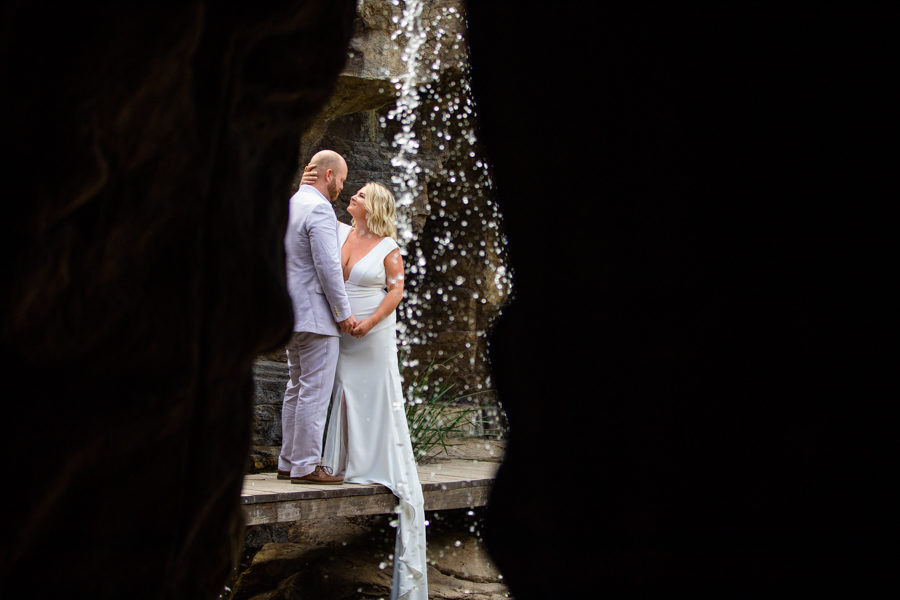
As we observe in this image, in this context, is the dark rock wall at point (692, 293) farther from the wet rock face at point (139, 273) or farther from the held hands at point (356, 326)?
the held hands at point (356, 326)

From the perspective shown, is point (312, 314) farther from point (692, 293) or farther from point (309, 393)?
point (692, 293)

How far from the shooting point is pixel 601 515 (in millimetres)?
2223

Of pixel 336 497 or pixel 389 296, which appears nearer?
pixel 336 497

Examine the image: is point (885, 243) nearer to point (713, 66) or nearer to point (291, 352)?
point (713, 66)

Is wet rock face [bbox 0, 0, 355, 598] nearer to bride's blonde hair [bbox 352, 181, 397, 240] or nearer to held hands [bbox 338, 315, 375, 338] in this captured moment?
held hands [bbox 338, 315, 375, 338]

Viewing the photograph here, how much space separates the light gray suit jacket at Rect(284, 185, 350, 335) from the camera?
5414 millimetres

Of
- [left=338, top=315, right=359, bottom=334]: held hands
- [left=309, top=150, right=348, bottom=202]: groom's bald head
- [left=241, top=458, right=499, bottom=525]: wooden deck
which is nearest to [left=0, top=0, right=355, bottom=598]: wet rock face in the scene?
[left=241, top=458, right=499, bottom=525]: wooden deck

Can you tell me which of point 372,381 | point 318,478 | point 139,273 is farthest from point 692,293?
point 318,478

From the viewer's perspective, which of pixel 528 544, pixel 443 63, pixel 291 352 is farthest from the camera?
pixel 443 63

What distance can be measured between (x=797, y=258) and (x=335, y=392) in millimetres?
4232

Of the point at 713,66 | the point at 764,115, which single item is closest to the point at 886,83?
the point at 764,115

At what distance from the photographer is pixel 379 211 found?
5.75 meters

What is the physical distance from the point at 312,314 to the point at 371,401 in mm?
675

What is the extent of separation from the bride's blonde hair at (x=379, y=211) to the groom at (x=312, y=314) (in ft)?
1.04
